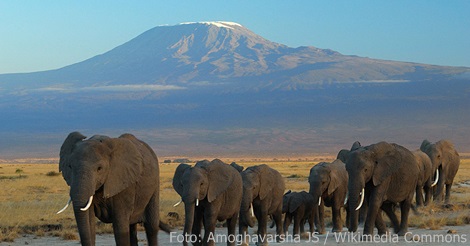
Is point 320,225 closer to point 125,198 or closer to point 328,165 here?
point 328,165

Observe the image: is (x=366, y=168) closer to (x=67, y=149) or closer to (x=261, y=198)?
(x=261, y=198)

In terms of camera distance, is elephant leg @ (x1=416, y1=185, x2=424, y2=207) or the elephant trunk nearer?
the elephant trunk

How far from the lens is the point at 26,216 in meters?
27.0

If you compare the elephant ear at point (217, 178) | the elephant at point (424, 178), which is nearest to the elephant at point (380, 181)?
the elephant ear at point (217, 178)

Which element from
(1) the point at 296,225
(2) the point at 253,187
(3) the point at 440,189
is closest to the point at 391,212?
(1) the point at 296,225

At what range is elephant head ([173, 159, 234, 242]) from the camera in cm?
1688

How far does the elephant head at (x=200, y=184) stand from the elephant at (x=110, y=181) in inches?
63.5

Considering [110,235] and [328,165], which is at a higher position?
[328,165]

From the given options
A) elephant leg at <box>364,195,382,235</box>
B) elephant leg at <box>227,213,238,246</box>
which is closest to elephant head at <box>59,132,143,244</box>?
elephant leg at <box>227,213,238,246</box>

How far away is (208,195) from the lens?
17.4 m

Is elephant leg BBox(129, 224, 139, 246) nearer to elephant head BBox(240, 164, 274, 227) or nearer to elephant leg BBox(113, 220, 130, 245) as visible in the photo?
elephant leg BBox(113, 220, 130, 245)

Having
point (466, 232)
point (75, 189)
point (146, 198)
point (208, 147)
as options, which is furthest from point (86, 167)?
point (208, 147)

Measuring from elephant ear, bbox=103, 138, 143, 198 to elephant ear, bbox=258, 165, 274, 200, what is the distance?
240 inches

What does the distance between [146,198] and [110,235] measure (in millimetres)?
→ 7651
